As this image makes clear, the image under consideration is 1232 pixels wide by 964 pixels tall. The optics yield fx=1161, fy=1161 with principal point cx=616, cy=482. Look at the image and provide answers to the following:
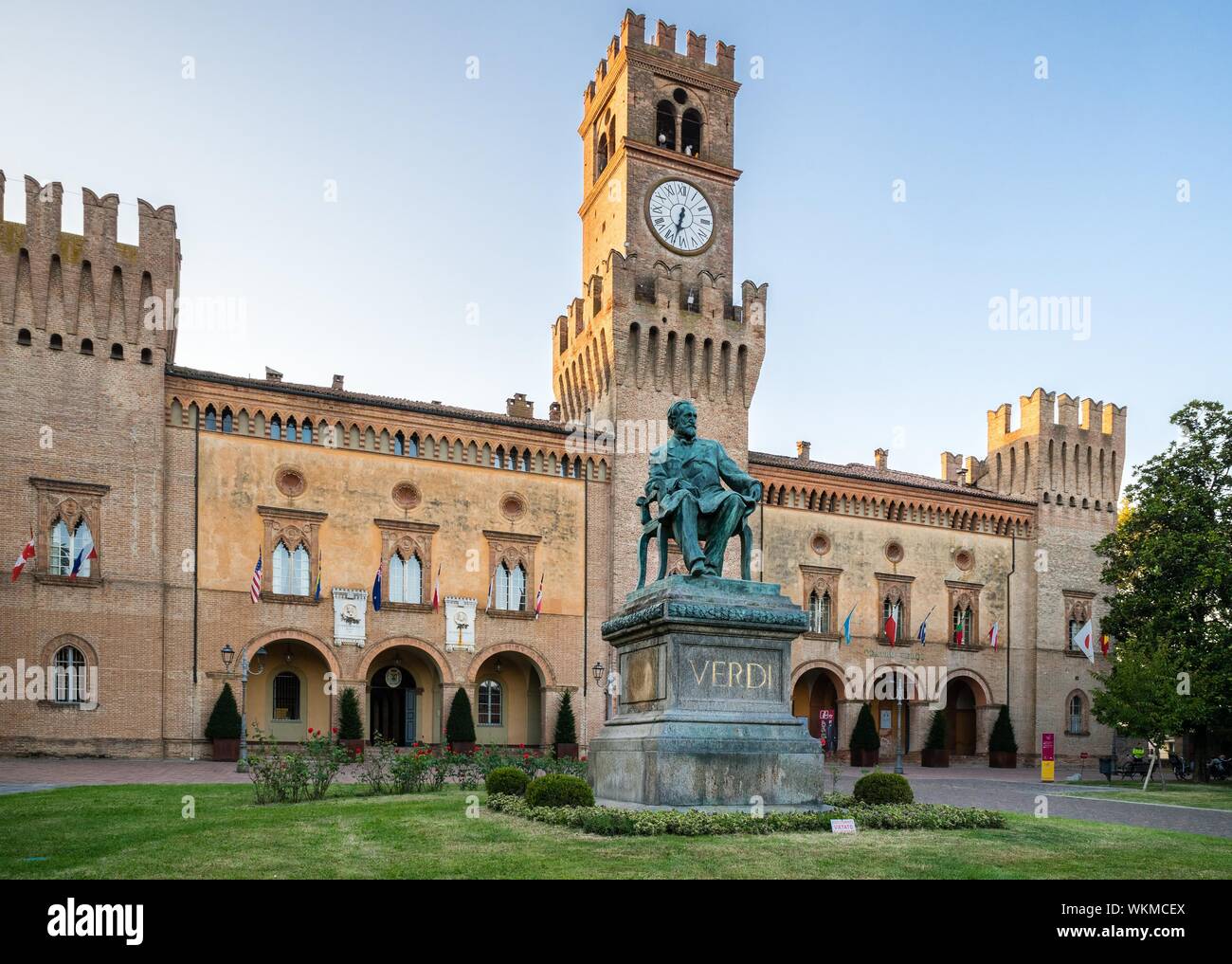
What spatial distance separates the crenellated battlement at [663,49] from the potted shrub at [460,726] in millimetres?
27288

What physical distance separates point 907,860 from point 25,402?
105ft

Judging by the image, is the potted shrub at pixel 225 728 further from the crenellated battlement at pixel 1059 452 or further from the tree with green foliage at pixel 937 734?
the crenellated battlement at pixel 1059 452

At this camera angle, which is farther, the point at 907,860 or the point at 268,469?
the point at 268,469

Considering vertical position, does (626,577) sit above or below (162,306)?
below

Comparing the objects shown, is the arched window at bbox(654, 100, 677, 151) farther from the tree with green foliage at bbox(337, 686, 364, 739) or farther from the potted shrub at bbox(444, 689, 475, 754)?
the tree with green foliage at bbox(337, 686, 364, 739)

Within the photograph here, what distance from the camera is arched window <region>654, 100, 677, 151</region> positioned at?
161 feet

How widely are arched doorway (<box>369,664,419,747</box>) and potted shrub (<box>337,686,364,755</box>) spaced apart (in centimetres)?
338

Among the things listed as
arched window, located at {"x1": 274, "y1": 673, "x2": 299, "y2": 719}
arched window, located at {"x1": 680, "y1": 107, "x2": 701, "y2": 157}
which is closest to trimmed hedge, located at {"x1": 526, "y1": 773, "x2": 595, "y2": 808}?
arched window, located at {"x1": 274, "y1": 673, "x2": 299, "y2": 719}

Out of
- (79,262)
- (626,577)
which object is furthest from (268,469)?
(626,577)


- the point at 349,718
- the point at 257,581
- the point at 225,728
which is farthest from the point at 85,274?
the point at 349,718
